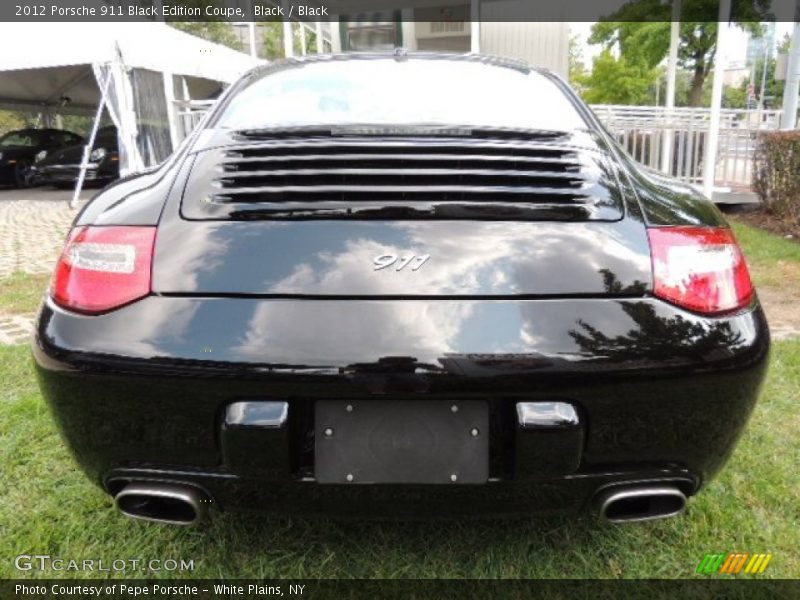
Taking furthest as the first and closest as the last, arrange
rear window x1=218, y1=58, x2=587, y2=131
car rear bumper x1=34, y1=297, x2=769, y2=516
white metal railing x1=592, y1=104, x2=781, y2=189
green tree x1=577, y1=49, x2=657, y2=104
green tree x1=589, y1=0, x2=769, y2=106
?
green tree x1=577, y1=49, x2=657, y2=104 < green tree x1=589, y1=0, x2=769, y2=106 < white metal railing x1=592, y1=104, x2=781, y2=189 < rear window x1=218, y1=58, x2=587, y2=131 < car rear bumper x1=34, y1=297, x2=769, y2=516

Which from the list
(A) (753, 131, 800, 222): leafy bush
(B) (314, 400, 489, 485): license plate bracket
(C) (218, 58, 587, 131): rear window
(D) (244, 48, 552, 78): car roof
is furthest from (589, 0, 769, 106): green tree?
(B) (314, 400, 489, 485): license plate bracket

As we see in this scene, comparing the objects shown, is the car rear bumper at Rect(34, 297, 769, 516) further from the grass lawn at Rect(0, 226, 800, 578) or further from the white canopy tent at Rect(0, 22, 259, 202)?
the white canopy tent at Rect(0, 22, 259, 202)

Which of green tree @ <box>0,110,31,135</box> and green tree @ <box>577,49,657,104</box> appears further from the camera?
green tree @ <box>0,110,31,135</box>

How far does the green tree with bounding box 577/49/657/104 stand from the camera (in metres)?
24.8

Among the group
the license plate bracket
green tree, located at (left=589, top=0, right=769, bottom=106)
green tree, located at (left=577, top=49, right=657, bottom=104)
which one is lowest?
the license plate bracket

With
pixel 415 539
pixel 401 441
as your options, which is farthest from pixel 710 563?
pixel 401 441

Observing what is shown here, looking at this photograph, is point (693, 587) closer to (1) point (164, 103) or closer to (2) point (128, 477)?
(2) point (128, 477)

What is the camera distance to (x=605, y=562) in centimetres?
188

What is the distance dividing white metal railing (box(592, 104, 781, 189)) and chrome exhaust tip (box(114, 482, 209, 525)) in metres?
8.94

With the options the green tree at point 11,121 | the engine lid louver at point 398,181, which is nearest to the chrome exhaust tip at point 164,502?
the engine lid louver at point 398,181

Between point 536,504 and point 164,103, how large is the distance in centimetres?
1208

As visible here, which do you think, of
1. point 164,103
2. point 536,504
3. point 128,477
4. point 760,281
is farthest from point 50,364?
point 164,103

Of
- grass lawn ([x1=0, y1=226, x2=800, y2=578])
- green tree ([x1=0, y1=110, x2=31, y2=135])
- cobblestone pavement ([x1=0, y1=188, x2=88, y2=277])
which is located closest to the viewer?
grass lawn ([x1=0, y1=226, x2=800, y2=578])

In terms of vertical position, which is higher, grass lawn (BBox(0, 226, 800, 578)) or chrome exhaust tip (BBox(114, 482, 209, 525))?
chrome exhaust tip (BBox(114, 482, 209, 525))
